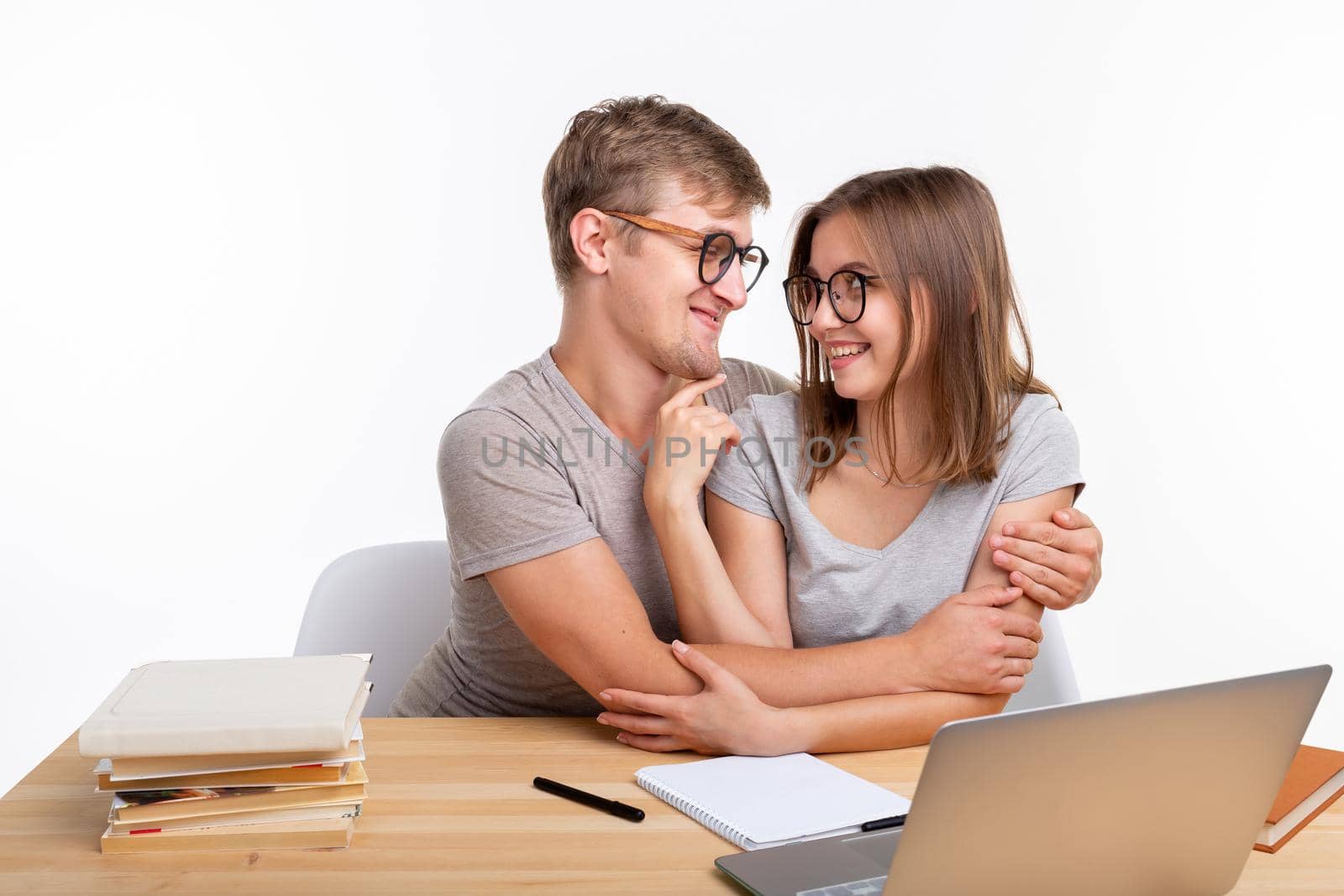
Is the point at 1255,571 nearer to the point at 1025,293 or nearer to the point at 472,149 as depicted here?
the point at 1025,293

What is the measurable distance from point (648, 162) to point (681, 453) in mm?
556

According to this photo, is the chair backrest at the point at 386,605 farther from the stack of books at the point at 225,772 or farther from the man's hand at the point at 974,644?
the man's hand at the point at 974,644

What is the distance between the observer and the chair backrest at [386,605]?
2.52 m

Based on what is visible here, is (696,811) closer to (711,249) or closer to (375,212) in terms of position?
(711,249)

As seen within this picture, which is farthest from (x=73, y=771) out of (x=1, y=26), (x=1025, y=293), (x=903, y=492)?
A: (x=1025, y=293)

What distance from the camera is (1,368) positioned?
160 inches

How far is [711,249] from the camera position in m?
2.28

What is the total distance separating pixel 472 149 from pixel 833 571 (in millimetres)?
2496

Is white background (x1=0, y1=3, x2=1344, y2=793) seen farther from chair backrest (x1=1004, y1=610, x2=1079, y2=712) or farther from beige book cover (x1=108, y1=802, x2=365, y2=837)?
beige book cover (x1=108, y1=802, x2=365, y2=837)

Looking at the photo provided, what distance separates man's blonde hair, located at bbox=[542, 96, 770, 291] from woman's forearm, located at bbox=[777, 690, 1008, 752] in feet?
3.17

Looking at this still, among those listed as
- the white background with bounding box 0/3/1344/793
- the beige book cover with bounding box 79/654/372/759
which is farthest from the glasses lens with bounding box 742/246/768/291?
the white background with bounding box 0/3/1344/793

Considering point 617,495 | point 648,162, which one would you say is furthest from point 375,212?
point 617,495

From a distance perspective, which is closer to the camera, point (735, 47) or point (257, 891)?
point (257, 891)

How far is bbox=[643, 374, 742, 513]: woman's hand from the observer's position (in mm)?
2088
